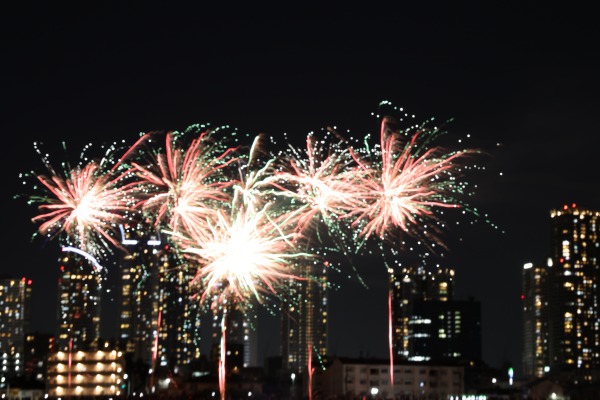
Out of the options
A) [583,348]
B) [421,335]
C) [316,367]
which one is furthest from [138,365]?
[583,348]

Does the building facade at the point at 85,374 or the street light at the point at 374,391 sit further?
the building facade at the point at 85,374

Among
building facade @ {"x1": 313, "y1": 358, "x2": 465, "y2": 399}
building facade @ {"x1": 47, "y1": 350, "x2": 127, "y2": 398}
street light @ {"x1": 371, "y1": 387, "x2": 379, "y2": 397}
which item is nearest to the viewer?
street light @ {"x1": 371, "y1": 387, "x2": 379, "y2": 397}

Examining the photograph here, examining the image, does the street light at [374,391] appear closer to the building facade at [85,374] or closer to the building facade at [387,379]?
the building facade at [387,379]

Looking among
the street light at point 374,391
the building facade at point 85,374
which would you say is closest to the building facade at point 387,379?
the street light at point 374,391

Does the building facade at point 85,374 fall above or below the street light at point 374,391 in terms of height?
above

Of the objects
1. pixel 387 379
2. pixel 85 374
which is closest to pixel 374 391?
pixel 387 379

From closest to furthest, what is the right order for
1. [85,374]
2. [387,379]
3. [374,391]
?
[374,391], [387,379], [85,374]

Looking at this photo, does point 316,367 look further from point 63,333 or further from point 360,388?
point 63,333

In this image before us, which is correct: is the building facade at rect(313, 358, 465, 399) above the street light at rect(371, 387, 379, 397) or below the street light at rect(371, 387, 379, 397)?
above

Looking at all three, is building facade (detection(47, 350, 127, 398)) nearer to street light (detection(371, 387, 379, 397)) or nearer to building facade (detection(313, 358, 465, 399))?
building facade (detection(313, 358, 465, 399))

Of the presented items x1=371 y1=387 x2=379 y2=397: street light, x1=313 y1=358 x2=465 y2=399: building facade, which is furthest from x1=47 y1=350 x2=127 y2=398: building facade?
x1=371 y1=387 x2=379 y2=397: street light

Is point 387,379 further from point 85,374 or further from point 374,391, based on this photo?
point 85,374
